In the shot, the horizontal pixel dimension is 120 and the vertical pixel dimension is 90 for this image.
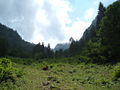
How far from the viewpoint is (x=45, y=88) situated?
48.6 feet

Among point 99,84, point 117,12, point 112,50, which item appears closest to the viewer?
point 99,84

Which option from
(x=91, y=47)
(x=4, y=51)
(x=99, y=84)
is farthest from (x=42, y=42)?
(x=99, y=84)

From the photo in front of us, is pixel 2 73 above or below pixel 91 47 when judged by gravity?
below

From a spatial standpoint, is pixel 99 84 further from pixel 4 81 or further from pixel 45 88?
pixel 4 81

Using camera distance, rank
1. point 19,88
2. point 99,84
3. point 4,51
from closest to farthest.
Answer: point 19,88, point 99,84, point 4,51

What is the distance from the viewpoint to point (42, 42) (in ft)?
467

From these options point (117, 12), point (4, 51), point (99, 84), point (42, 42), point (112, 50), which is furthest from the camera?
point (42, 42)

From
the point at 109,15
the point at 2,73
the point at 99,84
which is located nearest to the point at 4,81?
the point at 2,73

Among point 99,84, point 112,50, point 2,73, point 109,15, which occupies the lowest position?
point 99,84

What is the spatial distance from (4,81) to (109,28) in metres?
31.1

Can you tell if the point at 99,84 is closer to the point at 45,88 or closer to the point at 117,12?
the point at 45,88

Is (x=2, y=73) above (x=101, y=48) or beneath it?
beneath

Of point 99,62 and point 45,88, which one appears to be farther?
point 99,62

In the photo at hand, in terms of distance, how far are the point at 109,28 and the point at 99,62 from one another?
26.8 feet
